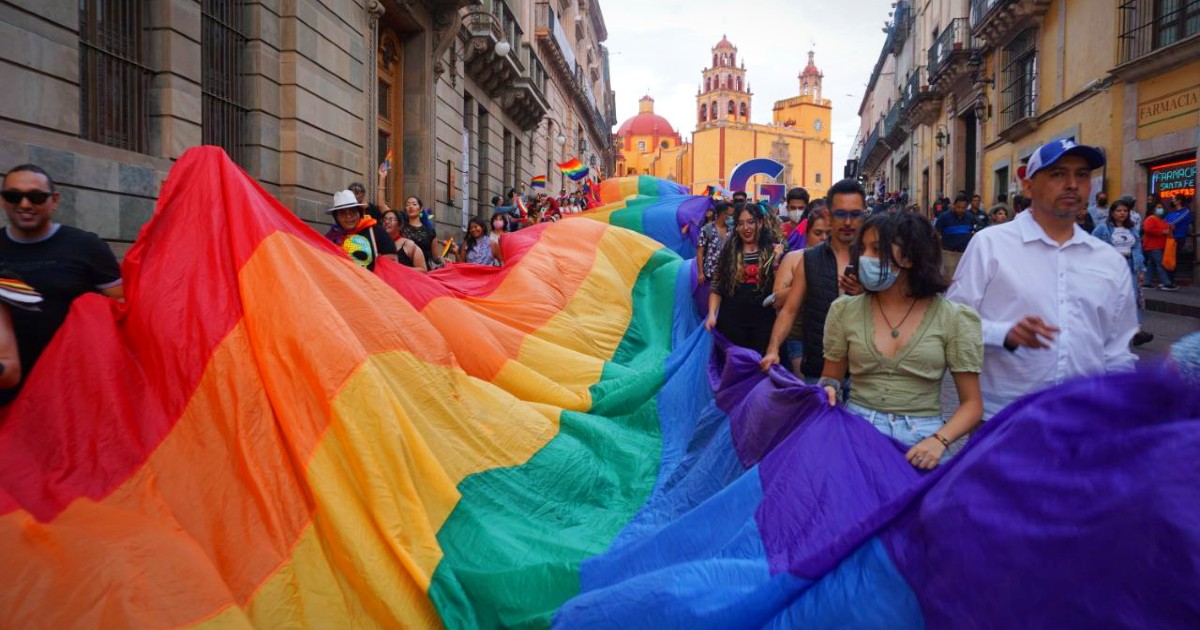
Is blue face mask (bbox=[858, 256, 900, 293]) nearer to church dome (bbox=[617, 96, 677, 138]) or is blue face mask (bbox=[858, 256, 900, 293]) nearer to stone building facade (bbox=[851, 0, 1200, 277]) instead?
stone building facade (bbox=[851, 0, 1200, 277])

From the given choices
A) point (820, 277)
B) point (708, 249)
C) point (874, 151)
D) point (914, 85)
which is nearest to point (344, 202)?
point (708, 249)

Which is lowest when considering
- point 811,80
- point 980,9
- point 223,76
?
point 223,76

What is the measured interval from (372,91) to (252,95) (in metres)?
3.73

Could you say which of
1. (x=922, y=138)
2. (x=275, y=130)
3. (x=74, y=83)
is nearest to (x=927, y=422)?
(x=74, y=83)

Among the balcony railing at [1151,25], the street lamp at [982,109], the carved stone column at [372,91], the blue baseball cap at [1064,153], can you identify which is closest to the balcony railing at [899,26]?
the street lamp at [982,109]

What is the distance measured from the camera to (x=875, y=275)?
2922 millimetres

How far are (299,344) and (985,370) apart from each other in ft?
8.97

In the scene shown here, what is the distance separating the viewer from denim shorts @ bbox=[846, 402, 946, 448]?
2826 millimetres

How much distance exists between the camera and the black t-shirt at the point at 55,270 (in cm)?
336

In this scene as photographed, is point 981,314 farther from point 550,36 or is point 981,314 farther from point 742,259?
point 550,36

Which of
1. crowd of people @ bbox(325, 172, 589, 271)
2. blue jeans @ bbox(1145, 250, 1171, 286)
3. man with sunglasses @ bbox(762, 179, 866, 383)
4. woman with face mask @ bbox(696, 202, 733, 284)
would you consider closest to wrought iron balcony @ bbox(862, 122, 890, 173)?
blue jeans @ bbox(1145, 250, 1171, 286)

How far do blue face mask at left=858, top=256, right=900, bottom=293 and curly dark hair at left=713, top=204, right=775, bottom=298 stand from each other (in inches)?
96.3

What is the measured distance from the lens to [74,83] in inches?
271

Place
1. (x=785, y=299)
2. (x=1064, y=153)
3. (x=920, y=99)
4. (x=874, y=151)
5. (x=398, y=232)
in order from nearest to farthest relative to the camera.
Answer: (x=1064, y=153) → (x=785, y=299) → (x=398, y=232) → (x=920, y=99) → (x=874, y=151)
